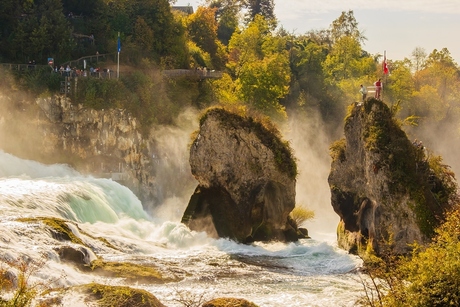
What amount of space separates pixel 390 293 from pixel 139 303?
6.33 meters

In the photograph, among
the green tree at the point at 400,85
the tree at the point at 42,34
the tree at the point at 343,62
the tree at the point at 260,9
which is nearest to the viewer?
the tree at the point at 42,34

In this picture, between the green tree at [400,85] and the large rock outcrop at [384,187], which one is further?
the green tree at [400,85]

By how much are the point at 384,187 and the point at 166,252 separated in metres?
10.3

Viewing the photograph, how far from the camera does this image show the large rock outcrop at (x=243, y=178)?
133 feet

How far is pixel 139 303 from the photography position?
19906mm

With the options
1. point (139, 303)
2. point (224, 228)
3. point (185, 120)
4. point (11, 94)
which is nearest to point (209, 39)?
point (185, 120)

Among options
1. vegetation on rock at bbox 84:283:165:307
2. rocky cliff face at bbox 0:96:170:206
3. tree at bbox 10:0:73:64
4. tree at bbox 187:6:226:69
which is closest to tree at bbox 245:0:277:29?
tree at bbox 187:6:226:69

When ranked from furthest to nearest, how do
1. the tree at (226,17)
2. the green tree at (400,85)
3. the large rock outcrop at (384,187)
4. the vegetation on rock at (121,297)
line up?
the tree at (226,17) < the green tree at (400,85) < the large rock outcrop at (384,187) < the vegetation on rock at (121,297)

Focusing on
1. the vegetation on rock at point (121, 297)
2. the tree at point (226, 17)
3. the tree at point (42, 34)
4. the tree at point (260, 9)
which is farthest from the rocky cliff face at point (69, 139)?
the tree at point (260, 9)

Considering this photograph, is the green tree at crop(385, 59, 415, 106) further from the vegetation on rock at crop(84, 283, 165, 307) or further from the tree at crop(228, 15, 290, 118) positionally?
the vegetation on rock at crop(84, 283, 165, 307)

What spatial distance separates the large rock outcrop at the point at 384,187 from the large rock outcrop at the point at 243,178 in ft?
10.6

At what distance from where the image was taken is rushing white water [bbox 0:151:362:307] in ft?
85.7

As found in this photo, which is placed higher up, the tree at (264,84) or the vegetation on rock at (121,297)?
the tree at (264,84)

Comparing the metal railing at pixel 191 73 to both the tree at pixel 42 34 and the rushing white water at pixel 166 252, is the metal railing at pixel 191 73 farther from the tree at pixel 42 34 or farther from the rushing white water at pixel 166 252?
the rushing white water at pixel 166 252
